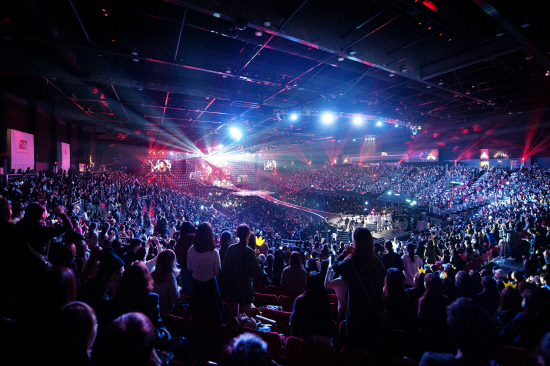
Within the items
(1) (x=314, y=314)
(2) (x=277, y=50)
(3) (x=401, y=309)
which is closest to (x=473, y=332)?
(1) (x=314, y=314)

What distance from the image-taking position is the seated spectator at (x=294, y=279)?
373cm

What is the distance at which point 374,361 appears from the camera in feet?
6.63

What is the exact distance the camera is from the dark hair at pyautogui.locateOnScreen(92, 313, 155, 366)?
1.10 metres

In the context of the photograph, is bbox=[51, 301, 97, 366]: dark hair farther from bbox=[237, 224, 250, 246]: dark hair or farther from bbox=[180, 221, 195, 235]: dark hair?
bbox=[180, 221, 195, 235]: dark hair

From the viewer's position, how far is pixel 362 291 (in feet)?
7.38

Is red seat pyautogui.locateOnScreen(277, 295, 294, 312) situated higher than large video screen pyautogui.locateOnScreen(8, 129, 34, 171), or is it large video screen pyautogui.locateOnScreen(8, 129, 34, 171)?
large video screen pyautogui.locateOnScreen(8, 129, 34, 171)

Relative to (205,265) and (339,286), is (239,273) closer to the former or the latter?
(205,265)

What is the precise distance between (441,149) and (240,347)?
90.7 ft

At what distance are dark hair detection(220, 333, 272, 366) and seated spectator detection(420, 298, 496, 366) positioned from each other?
3.63ft

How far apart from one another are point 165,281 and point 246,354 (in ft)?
6.56

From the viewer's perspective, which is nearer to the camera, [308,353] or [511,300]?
[308,353]

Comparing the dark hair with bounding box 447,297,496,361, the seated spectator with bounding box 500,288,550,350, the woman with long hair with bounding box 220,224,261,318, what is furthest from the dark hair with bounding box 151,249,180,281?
the seated spectator with bounding box 500,288,550,350

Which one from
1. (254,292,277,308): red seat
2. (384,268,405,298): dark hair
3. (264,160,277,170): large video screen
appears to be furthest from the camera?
(264,160,277,170): large video screen

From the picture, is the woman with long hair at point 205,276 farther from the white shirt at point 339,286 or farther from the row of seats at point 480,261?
the row of seats at point 480,261
